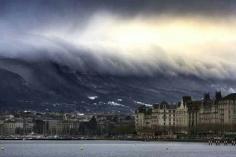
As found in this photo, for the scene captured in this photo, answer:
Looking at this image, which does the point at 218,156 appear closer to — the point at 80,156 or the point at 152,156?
the point at 152,156

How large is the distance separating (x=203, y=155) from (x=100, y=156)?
21.1 meters

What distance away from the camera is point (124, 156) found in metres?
159

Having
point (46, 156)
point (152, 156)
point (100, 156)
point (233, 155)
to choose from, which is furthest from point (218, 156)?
point (46, 156)

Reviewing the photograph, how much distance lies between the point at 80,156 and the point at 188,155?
2218cm

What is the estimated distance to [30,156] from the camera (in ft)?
543

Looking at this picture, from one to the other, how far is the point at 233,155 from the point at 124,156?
21775 millimetres

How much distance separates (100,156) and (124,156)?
5106mm

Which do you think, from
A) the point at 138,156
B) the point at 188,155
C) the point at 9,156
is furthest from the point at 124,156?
the point at 9,156

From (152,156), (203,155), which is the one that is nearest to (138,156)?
(152,156)

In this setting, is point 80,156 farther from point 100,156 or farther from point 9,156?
point 9,156

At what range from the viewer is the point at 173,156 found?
15950 centimetres

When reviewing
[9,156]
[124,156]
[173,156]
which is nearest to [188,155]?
[173,156]

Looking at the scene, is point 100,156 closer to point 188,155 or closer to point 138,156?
point 138,156

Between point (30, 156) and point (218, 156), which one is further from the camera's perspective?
point (30, 156)
